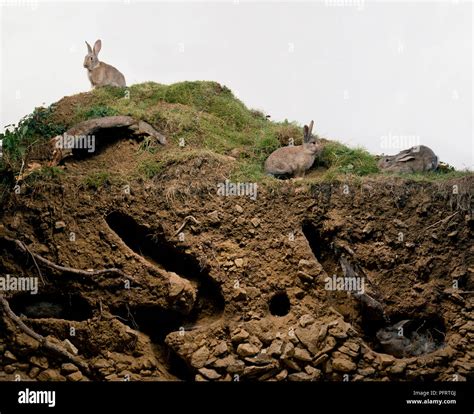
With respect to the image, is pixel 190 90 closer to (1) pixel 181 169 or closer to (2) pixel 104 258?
(1) pixel 181 169

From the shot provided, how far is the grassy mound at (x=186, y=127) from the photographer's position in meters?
12.6

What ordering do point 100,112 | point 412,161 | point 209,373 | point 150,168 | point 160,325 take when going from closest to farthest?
point 209,373
point 160,325
point 150,168
point 100,112
point 412,161

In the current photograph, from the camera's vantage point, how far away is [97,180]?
1169 centimetres

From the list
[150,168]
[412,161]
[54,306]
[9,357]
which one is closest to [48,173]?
[150,168]

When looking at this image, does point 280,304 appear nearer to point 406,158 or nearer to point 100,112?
point 406,158

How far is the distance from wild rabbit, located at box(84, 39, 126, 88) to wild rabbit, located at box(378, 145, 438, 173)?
6615mm

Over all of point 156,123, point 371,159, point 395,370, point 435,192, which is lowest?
point 395,370

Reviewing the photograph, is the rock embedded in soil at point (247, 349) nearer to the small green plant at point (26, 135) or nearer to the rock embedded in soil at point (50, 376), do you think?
the rock embedded in soil at point (50, 376)

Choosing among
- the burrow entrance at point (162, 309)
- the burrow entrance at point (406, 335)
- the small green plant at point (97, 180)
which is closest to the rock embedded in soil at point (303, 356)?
the burrow entrance at point (406, 335)

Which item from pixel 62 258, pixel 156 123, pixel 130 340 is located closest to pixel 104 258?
pixel 62 258

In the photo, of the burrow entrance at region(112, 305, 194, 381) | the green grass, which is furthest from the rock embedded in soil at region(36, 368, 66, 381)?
the green grass

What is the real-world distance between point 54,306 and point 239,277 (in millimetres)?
3148

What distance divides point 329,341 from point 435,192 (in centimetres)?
361

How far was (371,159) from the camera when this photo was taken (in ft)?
45.1
